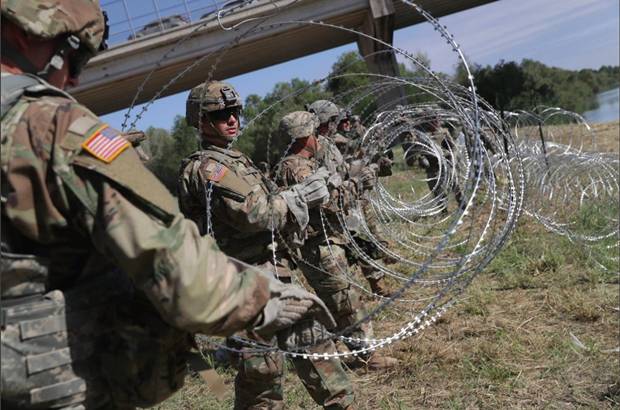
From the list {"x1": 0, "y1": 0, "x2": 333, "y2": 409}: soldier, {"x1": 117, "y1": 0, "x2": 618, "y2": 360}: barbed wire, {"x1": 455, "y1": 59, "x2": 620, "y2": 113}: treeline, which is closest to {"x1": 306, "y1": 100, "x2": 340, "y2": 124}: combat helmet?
{"x1": 117, "y1": 0, "x2": 618, "y2": 360}: barbed wire

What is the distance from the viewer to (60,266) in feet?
6.87

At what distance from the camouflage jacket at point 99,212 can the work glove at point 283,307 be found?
0.58 ft

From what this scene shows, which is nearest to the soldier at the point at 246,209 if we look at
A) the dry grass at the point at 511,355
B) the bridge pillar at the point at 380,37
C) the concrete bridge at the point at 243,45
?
the dry grass at the point at 511,355

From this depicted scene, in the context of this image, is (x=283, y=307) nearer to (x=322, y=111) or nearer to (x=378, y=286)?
(x=378, y=286)

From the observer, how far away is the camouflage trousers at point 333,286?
559 centimetres

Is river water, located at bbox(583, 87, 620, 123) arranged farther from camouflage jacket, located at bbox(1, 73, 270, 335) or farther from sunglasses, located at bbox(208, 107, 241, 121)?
camouflage jacket, located at bbox(1, 73, 270, 335)

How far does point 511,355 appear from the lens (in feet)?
17.0

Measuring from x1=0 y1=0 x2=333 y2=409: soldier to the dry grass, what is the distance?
2.56 m

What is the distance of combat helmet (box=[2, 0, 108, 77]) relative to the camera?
199cm

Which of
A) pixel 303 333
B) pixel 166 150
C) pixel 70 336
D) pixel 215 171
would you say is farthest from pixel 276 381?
pixel 166 150

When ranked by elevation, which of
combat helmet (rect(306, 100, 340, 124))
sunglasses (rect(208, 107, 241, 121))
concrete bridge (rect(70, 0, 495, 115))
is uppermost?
concrete bridge (rect(70, 0, 495, 115))

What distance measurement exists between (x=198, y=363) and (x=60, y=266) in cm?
56

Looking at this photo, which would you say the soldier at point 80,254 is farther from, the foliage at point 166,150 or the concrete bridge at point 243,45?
the foliage at point 166,150

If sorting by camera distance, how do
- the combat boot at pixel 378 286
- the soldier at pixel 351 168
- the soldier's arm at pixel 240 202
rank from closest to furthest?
the soldier's arm at pixel 240 202 < the soldier at pixel 351 168 < the combat boot at pixel 378 286
